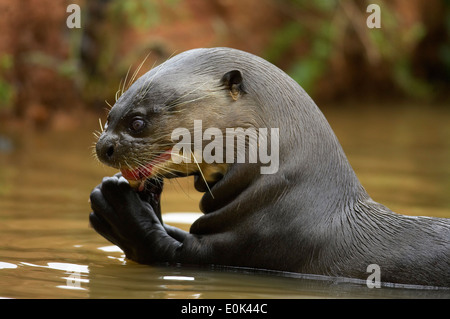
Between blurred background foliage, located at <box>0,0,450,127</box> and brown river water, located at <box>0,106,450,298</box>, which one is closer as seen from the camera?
brown river water, located at <box>0,106,450,298</box>

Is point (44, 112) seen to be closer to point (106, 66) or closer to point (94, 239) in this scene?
point (106, 66)

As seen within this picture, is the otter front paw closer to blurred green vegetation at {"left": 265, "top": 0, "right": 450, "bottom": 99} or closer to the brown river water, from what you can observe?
the brown river water

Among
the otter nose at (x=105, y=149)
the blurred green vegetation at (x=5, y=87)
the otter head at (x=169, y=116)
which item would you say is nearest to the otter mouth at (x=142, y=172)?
the otter head at (x=169, y=116)

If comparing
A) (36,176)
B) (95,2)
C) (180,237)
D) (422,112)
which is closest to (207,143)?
(180,237)

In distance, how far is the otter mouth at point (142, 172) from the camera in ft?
14.5

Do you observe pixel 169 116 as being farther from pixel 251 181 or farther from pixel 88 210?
pixel 88 210

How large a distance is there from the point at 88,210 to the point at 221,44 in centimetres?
778

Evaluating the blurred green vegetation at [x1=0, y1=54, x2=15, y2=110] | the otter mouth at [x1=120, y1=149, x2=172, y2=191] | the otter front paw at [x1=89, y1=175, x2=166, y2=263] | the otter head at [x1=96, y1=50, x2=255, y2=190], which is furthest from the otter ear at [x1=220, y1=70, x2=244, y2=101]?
the blurred green vegetation at [x1=0, y1=54, x2=15, y2=110]

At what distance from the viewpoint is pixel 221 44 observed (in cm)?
1375

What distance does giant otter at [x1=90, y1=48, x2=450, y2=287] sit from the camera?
4273 mm

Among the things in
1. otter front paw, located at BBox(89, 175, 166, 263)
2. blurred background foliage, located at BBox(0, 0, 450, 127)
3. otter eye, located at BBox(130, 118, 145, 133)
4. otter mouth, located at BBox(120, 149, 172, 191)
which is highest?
blurred background foliage, located at BBox(0, 0, 450, 127)

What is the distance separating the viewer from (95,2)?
12500 mm

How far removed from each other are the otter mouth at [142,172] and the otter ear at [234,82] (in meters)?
0.45

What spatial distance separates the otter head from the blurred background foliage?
5.74 m
